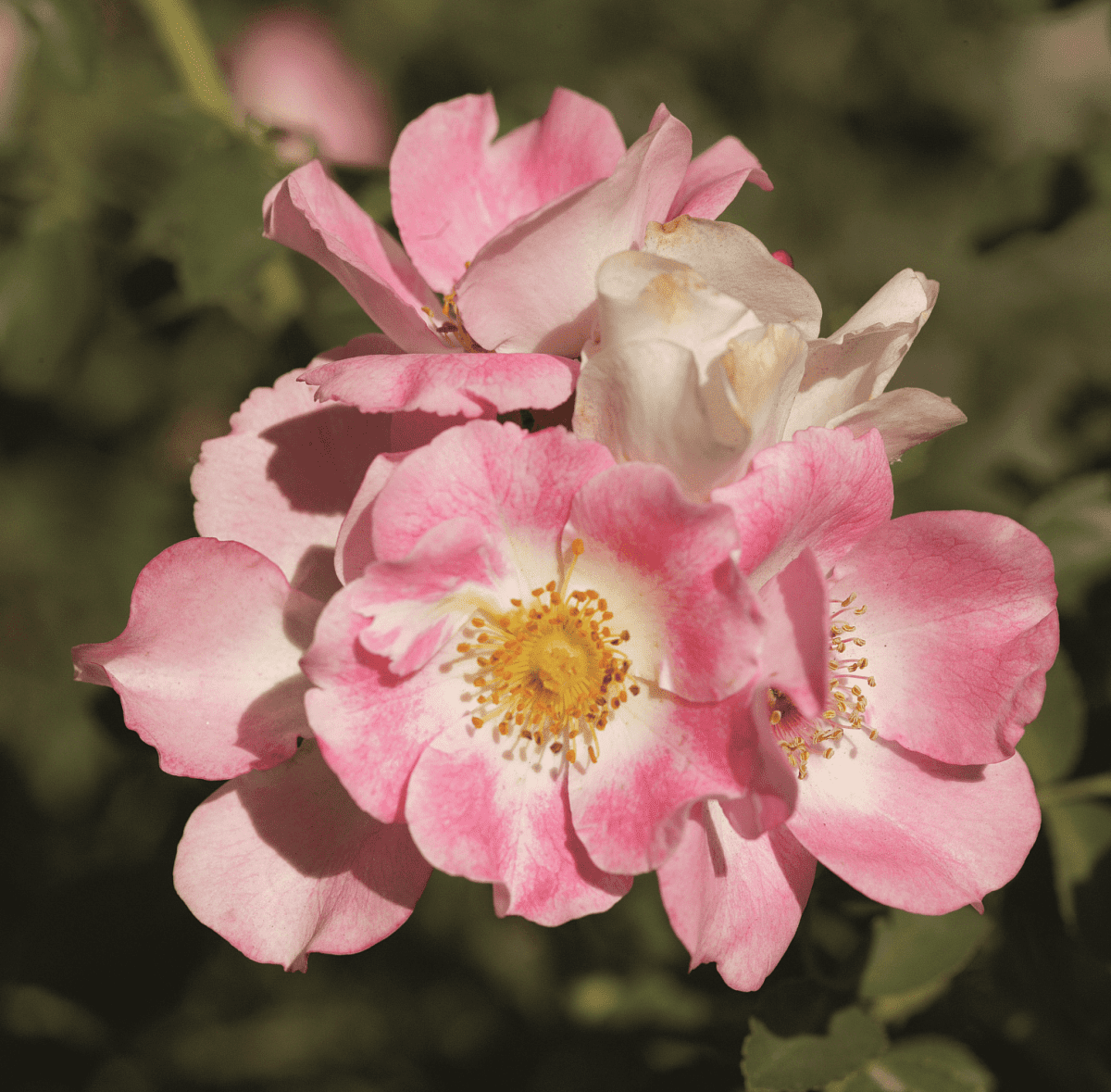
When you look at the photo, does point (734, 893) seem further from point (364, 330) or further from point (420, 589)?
point (364, 330)

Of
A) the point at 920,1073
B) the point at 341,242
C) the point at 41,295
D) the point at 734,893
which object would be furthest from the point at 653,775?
the point at 41,295

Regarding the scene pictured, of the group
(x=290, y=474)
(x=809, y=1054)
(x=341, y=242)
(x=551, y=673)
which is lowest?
(x=809, y=1054)

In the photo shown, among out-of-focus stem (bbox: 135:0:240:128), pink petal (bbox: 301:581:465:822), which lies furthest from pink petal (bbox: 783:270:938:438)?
out-of-focus stem (bbox: 135:0:240:128)

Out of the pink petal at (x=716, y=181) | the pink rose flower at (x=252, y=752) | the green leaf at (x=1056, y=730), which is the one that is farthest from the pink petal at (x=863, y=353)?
the green leaf at (x=1056, y=730)

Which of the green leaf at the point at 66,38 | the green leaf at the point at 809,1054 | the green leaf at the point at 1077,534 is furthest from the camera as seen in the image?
the green leaf at the point at 66,38

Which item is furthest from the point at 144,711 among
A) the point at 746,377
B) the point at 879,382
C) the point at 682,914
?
the point at 879,382

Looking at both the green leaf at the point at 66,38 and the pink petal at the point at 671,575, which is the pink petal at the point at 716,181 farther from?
the green leaf at the point at 66,38

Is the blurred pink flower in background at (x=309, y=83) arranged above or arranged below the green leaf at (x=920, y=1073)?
above
